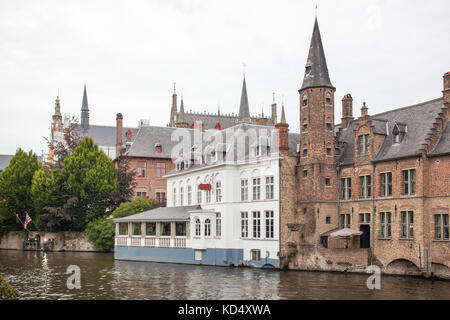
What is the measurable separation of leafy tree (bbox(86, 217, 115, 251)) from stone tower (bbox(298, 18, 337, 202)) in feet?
88.9

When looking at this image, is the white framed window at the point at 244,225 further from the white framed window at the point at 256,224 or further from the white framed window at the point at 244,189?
the white framed window at the point at 244,189

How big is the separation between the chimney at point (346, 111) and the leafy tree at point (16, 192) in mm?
42059

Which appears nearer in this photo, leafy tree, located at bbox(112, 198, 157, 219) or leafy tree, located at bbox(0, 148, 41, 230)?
leafy tree, located at bbox(112, 198, 157, 219)

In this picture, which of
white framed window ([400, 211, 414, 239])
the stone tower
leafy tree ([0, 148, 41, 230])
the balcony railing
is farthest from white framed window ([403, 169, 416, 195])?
leafy tree ([0, 148, 41, 230])

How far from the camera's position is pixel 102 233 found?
198ft

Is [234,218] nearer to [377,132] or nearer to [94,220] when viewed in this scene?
[377,132]

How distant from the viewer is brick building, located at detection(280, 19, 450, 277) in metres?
33.8

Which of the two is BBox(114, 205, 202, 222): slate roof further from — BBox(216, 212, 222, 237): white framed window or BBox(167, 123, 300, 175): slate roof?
BBox(167, 123, 300, 175): slate roof

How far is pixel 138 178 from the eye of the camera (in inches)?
2926

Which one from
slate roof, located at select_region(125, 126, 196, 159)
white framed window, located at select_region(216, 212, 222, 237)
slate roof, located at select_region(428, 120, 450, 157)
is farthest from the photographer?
slate roof, located at select_region(125, 126, 196, 159)

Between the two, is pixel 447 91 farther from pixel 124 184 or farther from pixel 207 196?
pixel 124 184

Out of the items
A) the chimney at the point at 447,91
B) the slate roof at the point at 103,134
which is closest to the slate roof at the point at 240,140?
the chimney at the point at 447,91

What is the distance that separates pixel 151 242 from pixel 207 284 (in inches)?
715
